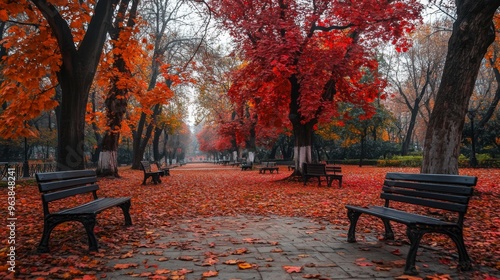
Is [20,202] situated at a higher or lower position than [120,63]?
lower

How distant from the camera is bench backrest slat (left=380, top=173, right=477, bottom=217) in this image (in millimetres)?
3654

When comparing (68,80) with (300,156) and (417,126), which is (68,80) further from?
(417,126)

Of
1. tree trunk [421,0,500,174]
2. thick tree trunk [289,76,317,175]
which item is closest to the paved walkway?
tree trunk [421,0,500,174]

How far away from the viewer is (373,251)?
14.1ft

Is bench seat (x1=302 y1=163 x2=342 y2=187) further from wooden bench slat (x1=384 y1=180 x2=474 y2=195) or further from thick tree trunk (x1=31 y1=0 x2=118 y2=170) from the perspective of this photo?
thick tree trunk (x1=31 y1=0 x2=118 y2=170)

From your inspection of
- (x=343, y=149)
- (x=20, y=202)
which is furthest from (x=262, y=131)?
(x=20, y=202)

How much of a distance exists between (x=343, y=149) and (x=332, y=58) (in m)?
29.7

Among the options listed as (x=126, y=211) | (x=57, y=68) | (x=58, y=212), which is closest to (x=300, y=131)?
(x=126, y=211)

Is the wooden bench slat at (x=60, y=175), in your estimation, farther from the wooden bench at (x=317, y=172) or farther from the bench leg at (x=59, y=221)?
the wooden bench at (x=317, y=172)

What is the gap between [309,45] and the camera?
14.1 metres

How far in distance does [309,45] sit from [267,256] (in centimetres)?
1175

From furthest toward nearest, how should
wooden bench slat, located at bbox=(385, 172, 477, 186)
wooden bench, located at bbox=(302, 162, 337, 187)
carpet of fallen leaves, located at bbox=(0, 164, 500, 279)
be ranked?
wooden bench, located at bbox=(302, 162, 337, 187)
carpet of fallen leaves, located at bbox=(0, 164, 500, 279)
wooden bench slat, located at bbox=(385, 172, 477, 186)

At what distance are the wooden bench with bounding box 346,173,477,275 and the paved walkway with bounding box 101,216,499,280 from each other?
26 centimetres

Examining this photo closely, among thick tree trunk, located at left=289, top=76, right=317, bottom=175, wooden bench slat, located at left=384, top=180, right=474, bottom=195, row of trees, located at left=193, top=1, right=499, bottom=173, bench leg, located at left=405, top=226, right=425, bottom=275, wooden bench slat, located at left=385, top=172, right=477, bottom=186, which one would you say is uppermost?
row of trees, located at left=193, top=1, right=499, bottom=173
